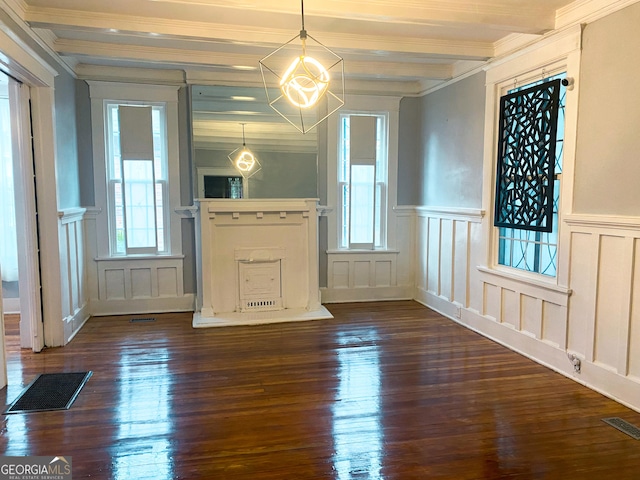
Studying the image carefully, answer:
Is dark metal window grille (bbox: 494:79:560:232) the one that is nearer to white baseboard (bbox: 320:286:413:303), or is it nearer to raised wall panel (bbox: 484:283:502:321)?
Answer: raised wall panel (bbox: 484:283:502:321)

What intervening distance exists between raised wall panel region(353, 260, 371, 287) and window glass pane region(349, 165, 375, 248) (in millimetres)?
282

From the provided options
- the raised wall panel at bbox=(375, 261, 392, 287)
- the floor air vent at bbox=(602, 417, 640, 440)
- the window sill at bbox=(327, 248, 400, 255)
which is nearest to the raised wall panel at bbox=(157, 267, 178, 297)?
the window sill at bbox=(327, 248, 400, 255)

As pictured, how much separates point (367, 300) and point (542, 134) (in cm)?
296

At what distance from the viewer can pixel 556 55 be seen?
3.47 m

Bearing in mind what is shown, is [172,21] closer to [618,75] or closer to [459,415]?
[618,75]

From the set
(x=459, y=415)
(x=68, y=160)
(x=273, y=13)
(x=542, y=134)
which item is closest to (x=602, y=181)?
(x=542, y=134)

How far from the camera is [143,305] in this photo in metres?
5.25

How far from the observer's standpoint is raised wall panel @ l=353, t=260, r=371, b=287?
227 inches

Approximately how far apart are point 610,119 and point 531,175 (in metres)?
0.78

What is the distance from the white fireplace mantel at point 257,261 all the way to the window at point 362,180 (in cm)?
62

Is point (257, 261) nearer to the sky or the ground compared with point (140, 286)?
nearer to the sky

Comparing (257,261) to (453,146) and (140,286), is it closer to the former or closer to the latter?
(140,286)

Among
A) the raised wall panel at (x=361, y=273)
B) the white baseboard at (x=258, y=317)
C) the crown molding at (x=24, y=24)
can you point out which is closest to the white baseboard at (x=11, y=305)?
the white baseboard at (x=258, y=317)

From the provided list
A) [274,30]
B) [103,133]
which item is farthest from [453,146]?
[103,133]
